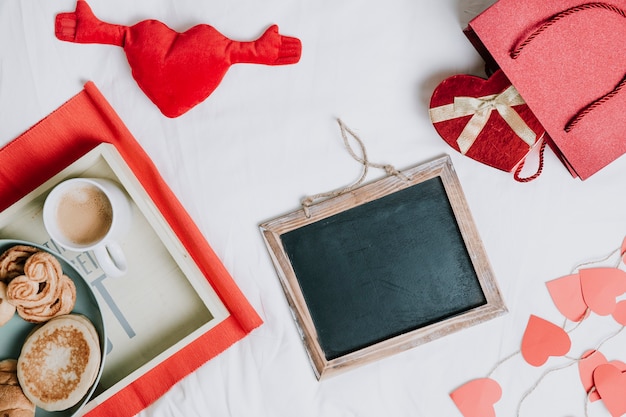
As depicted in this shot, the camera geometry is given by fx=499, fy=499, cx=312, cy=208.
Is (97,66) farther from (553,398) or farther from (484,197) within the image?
(553,398)

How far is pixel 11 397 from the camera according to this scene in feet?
2.24

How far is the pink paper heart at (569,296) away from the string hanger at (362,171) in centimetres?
29

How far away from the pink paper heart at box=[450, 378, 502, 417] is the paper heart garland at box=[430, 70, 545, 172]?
337 mm

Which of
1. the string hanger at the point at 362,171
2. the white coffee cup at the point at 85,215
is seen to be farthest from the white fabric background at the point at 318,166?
the white coffee cup at the point at 85,215

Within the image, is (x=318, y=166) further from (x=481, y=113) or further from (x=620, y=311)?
(x=620, y=311)

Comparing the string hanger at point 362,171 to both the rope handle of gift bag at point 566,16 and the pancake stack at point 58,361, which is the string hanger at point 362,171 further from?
the pancake stack at point 58,361

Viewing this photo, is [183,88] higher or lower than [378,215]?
higher

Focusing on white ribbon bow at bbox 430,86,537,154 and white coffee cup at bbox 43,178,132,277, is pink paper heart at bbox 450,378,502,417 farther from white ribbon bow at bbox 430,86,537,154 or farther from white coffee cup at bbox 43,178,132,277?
white coffee cup at bbox 43,178,132,277

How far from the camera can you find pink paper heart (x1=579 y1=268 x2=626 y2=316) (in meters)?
0.76

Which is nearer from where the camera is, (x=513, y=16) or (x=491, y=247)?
(x=513, y=16)

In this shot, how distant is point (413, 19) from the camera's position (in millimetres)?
735

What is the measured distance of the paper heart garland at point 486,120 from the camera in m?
0.68

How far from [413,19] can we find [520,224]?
35 cm

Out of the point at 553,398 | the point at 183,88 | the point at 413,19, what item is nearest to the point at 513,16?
the point at 413,19
